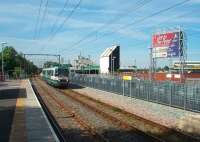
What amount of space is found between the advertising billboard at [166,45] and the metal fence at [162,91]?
7886mm

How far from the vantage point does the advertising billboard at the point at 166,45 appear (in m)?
50.3

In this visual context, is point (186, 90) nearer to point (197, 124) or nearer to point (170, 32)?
point (197, 124)

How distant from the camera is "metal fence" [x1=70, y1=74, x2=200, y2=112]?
26.6 meters

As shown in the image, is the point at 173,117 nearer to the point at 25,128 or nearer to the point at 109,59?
the point at 25,128

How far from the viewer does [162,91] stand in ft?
103

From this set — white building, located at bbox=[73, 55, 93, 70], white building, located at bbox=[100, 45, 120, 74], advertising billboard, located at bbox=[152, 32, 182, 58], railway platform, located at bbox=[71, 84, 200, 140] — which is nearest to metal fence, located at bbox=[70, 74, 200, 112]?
railway platform, located at bbox=[71, 84, 200, 140]

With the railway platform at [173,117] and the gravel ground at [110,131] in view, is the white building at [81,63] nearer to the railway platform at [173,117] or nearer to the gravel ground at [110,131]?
the railway platform at [173,117]

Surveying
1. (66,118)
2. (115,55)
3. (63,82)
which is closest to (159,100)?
(66,118)

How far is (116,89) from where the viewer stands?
46.4 m

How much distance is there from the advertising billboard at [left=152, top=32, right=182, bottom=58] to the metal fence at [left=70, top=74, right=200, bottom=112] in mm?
7886

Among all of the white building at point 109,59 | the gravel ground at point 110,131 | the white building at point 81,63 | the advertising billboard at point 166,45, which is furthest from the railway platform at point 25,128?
the white building at point 81,63

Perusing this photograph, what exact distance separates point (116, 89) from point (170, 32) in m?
11.2

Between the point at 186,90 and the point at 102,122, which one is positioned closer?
the point at 102,122

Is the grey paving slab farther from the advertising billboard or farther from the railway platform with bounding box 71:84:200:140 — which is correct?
the advertising billboard
